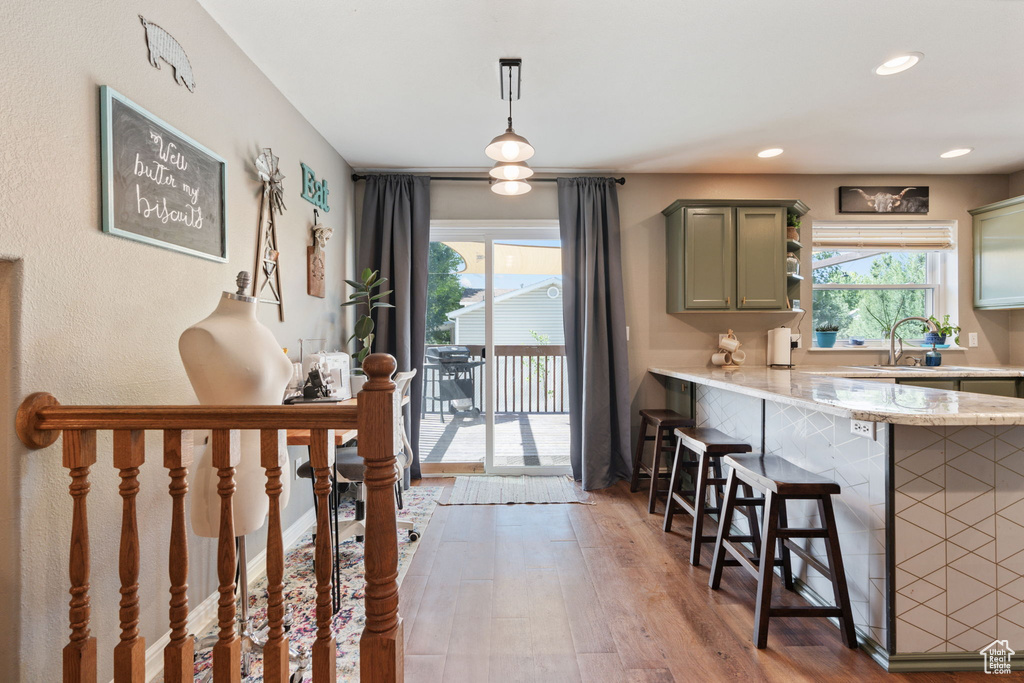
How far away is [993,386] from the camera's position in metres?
3.27

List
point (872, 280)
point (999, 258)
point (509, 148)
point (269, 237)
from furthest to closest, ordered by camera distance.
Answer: point (872, 280) → point (999, 258) → point (269, 237) → point (509, 148)

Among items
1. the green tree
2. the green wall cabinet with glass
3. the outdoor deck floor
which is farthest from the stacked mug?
the green tree

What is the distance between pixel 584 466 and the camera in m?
3.70

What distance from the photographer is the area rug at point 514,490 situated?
11.2ft

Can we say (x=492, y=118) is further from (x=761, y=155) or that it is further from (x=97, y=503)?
(x=97, y=503)

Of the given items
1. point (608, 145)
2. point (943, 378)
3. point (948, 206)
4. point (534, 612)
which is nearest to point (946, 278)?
point (948, 206)

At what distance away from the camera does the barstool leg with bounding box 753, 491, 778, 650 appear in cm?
177

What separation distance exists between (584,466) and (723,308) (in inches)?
64.7

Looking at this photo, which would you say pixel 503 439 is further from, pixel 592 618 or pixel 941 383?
pixel 941 383

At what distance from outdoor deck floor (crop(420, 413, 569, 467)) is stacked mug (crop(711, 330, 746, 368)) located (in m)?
1.35

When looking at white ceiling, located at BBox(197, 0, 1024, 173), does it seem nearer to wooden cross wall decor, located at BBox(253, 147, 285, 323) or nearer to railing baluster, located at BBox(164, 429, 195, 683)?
wooden cross wall decor, located at BBox(253, 147, 285, 323)

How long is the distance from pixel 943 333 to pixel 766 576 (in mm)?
3438

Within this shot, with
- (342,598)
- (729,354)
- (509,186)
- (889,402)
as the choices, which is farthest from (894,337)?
(342,598)

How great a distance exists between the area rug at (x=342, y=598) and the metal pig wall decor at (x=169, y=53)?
1.95 m
